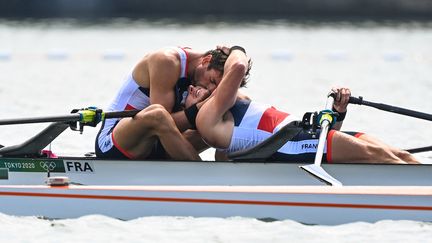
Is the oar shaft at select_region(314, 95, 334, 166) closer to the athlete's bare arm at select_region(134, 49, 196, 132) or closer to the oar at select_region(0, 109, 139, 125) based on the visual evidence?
the athlete's bare arm at select_region(134, 49, 196, 132)

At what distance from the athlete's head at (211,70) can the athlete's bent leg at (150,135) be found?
0.45 m

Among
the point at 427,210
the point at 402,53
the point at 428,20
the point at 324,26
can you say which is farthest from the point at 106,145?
the point at 428,20

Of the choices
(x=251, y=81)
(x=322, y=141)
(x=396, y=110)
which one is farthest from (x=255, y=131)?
(x=251, y=81)

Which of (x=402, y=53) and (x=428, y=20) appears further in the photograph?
(x=428, y=20)

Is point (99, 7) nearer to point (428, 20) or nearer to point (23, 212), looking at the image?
point (428, 20)

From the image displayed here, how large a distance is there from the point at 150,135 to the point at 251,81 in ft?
47.2

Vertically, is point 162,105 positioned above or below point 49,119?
above

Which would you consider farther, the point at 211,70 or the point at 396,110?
the point at 396,110

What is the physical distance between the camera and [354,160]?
8.67 m

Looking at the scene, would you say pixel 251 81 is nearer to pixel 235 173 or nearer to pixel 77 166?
pixel 77 166

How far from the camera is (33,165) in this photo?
8734 millimetres

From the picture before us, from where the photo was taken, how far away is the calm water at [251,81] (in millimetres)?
8195

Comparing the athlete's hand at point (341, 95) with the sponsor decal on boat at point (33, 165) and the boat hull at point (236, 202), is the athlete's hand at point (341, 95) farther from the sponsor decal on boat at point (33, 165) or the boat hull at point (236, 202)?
the sponsor decal on boat at point (33, 165)

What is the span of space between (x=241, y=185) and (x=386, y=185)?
108 centimetres
